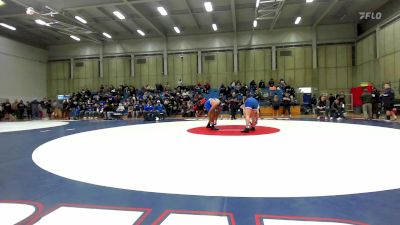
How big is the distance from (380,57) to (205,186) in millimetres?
20352

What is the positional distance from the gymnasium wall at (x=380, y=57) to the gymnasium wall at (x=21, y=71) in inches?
1125

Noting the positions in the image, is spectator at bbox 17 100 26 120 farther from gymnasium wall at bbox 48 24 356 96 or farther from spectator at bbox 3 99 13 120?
gymnasium wall at bbox 48 24 356 96

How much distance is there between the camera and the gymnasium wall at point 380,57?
16.7 metres

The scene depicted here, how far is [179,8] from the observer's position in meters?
18.5

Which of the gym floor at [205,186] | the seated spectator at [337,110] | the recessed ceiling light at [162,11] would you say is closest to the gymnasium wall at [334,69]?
the seated spectator at [337,110]

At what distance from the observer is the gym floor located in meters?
2.14

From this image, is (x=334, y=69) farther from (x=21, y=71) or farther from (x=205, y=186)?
(x=21, y=71)

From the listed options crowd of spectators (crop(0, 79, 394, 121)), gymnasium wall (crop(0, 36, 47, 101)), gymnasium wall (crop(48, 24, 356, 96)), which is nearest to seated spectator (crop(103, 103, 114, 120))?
crowd of spectators (crop(0, 79, 394, 121))

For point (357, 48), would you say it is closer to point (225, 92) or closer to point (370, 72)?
point (370, 72)

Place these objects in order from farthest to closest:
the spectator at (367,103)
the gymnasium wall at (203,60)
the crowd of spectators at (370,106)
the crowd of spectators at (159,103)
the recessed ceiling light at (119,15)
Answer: the gymnasium wall at (203,60) < the recessed ceiling light at (119,15) < the crowd of spectators at (159,103) < the spectator at (367,103) < the crowd of spectators at (370,106)

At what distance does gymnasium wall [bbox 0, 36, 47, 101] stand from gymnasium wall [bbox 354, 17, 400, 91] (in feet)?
93.8

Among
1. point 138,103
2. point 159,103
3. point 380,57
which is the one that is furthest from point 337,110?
point 138,103

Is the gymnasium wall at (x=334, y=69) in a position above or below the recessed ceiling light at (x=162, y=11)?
below

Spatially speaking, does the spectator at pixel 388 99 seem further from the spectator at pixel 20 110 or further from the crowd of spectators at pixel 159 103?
the spectator at pixel 20 110
